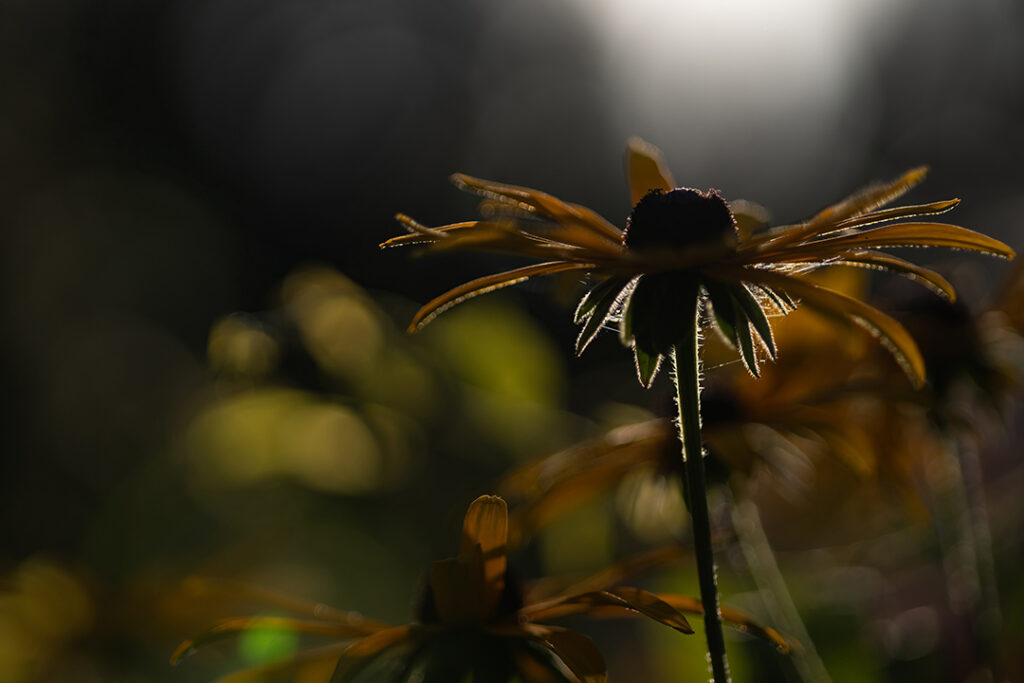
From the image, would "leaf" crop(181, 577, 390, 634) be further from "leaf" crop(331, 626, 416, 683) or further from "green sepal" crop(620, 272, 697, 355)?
"green sepal" crop(620, 272, 697, 355)

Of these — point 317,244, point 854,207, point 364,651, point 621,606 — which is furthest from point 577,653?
point 317,244

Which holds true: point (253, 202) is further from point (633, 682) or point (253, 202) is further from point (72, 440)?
point (633, 682)

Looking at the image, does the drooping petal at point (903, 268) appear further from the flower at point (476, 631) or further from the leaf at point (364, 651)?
the leaf at point (364, 651)

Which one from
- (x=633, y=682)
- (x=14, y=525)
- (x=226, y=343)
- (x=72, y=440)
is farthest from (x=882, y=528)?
(x=72, y=440)

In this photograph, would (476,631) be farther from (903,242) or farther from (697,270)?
(903,242)

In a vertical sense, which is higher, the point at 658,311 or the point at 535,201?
the point at 535,201

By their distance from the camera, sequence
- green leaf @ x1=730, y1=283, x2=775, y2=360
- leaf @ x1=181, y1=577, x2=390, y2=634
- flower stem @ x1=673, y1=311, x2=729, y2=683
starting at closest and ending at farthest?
flower stem @ x1=673, y1=311, x2=729, y2=683, green leaf @ x1=730, y1=283, x2=775, y2=360, leaf @ x1=181, y1=577, x2=390, y2=634

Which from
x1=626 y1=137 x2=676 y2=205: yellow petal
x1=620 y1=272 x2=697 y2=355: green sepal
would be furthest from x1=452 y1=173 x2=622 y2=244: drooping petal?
x1=626 y1=137 x2=676 y2=205: yellow petal
